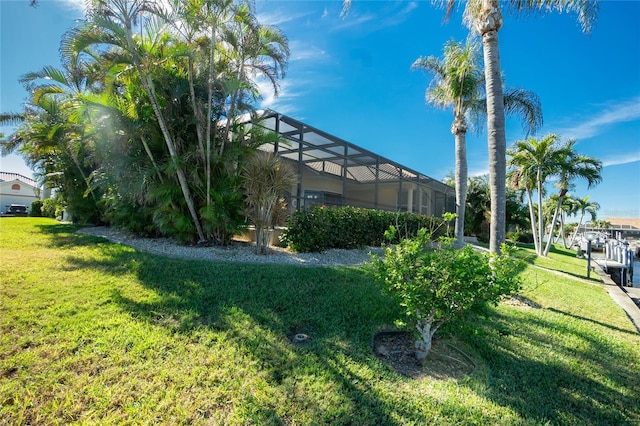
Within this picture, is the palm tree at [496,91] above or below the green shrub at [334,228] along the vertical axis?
above

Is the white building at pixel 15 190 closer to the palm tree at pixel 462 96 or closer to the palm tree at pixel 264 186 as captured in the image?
the palm tree at pixel 264 186

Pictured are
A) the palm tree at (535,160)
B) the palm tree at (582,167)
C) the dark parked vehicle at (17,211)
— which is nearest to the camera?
the palm tree at (535,160)

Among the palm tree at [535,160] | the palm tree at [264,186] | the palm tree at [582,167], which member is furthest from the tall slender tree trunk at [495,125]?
the palm tree at [582,167]

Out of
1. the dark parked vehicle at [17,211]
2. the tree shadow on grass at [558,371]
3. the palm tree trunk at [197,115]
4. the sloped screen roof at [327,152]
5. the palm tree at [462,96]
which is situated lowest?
the tree shadow on grass at [558,371]

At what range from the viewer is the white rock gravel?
22.4ft

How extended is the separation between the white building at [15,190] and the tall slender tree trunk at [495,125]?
43958mm

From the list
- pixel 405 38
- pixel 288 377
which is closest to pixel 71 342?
pixel 288 377

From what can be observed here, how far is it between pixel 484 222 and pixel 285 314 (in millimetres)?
26222

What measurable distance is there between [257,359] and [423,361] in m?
1.85

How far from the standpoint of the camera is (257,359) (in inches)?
114

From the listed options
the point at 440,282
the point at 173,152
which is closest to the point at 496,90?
the point at 440,282

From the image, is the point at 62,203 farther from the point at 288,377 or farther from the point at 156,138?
the point at 288,377

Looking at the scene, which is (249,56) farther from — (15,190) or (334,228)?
(15,190)

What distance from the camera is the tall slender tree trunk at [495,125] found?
20.2 ft
